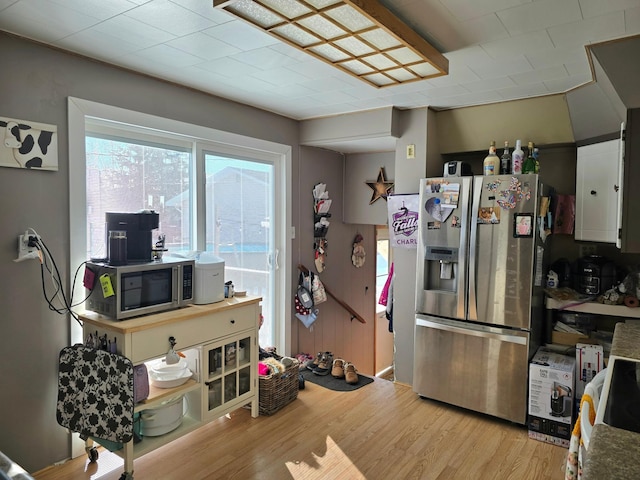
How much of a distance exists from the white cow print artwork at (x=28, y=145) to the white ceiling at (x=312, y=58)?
17.5 inches

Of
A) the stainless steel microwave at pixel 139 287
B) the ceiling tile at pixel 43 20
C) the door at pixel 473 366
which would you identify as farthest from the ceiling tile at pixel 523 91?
the ceiling tile at pixel 43 20

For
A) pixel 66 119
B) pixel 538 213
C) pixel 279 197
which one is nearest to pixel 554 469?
pixel 538 213

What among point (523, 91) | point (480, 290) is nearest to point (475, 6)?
point (523, 91)

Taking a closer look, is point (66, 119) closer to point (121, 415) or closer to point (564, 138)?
point (121, 415)

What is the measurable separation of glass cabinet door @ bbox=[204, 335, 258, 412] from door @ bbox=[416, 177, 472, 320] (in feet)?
4.34

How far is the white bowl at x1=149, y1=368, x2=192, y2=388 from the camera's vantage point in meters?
2.41

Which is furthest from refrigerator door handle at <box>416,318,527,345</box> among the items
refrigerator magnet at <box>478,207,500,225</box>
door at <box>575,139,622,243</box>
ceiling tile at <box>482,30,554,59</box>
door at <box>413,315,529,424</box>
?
ceiling tile at <box>482,30,554,59</box>

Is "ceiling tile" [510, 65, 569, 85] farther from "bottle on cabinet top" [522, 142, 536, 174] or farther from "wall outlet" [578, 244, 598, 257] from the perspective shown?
"wall outlet" [578, 244, 598, 257]

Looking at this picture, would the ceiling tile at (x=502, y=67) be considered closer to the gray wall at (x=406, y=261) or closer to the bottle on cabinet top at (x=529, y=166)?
the bottle on cabinet top at (x=529, y=166)

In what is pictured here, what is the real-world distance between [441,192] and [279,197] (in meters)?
1.48

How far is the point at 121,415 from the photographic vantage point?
2086mm

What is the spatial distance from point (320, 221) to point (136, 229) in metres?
2.13

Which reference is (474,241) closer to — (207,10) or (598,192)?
(598,192)

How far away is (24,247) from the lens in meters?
2.16
